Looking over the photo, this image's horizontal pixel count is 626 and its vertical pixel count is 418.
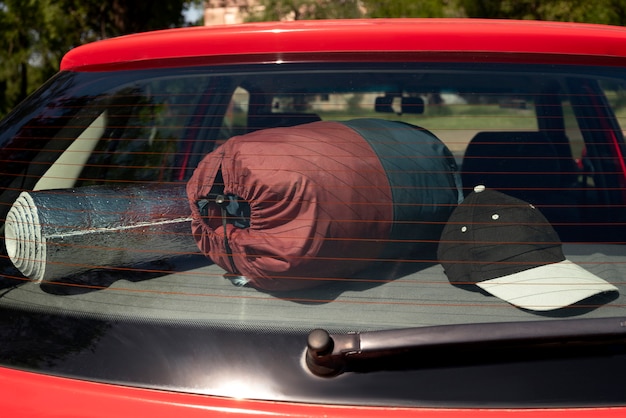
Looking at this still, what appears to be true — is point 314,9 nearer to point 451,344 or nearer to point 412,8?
point 412,8

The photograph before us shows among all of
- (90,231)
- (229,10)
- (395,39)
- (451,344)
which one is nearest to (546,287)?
(451,344)

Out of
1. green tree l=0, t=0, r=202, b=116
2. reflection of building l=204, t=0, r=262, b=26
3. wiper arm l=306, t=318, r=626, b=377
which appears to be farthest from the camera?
reflection of building l=204, t=0, r=262, b=26

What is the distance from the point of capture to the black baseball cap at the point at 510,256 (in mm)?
1519

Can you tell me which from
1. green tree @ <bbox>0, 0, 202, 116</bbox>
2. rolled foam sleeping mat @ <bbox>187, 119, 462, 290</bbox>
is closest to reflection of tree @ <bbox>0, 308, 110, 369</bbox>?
rolled foam sleeping mat @ <bbox>187, 119, 462, 290</bbox>

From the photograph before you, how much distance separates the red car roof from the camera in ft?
5.38

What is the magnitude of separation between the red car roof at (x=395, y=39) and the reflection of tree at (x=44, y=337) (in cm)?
71

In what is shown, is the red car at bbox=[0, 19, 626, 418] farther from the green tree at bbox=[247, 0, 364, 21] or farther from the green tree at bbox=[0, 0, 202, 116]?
the green tree at bbox=[247, 0, 364, 21]

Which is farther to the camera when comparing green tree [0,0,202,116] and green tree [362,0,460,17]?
green tree [362,0,460,17]

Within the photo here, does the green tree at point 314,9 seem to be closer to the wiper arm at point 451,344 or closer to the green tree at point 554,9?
the green tree at point 554,9

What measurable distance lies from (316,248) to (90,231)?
1.89 feet

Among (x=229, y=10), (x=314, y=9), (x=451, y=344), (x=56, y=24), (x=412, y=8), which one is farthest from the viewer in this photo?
(x=229, y=10)

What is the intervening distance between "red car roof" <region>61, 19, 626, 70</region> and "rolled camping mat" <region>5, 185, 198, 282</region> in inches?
15.6

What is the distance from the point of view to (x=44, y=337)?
147 cm

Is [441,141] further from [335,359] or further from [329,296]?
[335,359]
